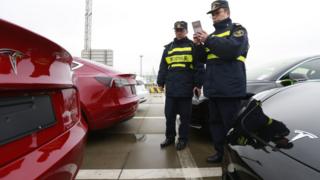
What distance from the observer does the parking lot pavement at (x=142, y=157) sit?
280 centimetres

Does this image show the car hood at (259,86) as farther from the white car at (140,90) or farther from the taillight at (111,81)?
the white car at (140,90)

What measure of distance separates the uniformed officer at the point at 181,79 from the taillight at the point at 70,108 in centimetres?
204

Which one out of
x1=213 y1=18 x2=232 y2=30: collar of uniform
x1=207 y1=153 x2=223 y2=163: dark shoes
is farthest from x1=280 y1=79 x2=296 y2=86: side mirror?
x1=207 y1=153 x2=223 y2=163: dark shoes

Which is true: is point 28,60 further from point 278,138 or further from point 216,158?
point 216,158

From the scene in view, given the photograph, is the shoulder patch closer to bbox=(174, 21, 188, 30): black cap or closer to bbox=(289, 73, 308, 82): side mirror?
A: bbox=(174, 21, 188, 30): black cap


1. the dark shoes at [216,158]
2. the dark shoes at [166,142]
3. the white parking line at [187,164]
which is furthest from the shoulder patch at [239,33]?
the dark shoes at [166,142]

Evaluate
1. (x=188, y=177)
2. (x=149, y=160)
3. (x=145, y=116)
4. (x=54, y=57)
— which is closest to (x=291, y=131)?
(x=54, y=57)

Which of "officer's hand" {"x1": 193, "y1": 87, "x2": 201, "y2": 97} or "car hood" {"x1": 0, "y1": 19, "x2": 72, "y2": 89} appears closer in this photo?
"car hood" {"x1": 0, "y1": 19, "x2": 72, "y2": 89}

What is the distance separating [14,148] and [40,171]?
130 mm

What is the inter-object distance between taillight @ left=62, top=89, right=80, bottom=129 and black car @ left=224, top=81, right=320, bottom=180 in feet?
3.12

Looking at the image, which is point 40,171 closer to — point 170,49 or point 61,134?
point 61,134

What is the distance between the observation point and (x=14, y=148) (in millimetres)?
1023

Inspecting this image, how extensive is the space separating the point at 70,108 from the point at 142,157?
73.7 inches

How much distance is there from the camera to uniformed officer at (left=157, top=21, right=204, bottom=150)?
3.66 meters
